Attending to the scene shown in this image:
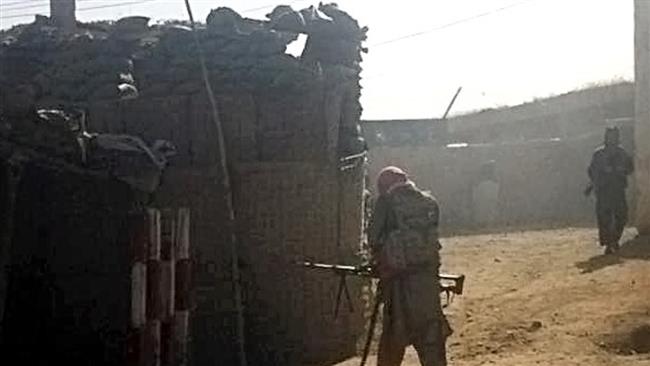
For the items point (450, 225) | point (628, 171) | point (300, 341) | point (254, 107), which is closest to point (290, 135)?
point (254, 107)

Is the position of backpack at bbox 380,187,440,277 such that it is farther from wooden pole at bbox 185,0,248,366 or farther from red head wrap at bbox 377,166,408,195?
wooden pole at bbox 185,0,248,366

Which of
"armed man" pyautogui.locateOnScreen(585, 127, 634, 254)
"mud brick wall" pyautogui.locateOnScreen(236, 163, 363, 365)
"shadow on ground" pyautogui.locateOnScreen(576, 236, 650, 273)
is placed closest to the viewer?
"mud brick wall" pyautogui.locateOnScreen(236, 163, 363, 365)

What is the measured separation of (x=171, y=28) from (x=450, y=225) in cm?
1557

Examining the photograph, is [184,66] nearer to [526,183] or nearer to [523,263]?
[523,263]

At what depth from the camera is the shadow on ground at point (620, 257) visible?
1416cm

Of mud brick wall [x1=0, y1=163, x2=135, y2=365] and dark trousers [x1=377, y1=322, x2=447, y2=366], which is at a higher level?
mud brick wall [x1=0, y1=163, x2=135, y2=365]

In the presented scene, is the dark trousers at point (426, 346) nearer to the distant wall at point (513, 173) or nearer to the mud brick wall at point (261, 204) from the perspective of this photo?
the mud brick wall at point (261, 204)

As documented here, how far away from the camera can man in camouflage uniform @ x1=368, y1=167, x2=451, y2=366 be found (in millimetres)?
8102

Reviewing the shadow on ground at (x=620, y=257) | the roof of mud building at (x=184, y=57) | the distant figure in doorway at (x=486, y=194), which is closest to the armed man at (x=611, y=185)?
the shadow on ground at (x=620, y=257)

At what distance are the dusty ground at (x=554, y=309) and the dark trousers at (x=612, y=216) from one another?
0.77 feet

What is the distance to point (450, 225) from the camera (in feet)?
82.7

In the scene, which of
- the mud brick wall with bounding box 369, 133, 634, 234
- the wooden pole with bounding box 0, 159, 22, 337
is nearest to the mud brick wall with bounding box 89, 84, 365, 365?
the wooden pole with bounding box 0, 159, 22, 337

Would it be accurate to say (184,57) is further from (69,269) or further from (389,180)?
(389,180)

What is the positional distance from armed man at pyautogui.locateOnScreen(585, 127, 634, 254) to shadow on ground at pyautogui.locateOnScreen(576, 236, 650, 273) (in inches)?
9.4
